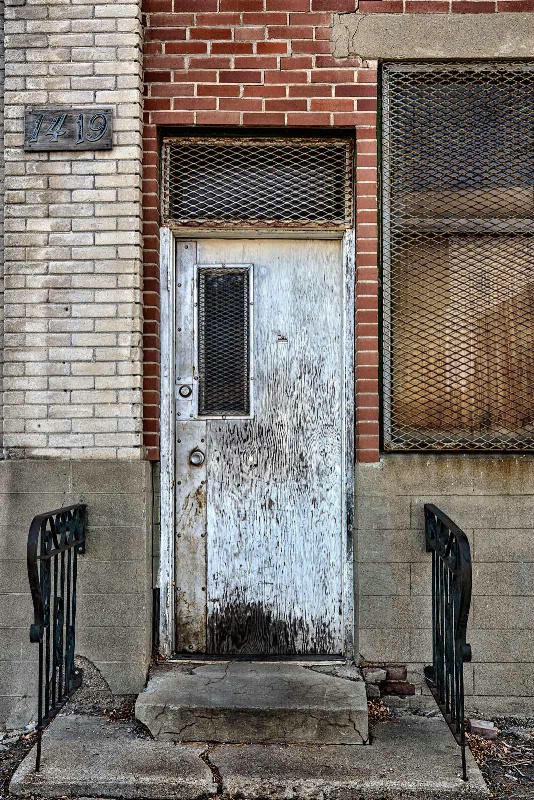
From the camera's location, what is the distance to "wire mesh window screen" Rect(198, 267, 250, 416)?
14.0 feet

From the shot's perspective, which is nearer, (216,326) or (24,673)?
(24,673)

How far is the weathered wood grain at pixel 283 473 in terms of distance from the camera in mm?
4203

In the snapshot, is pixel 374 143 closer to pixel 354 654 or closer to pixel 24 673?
pixel 354 654

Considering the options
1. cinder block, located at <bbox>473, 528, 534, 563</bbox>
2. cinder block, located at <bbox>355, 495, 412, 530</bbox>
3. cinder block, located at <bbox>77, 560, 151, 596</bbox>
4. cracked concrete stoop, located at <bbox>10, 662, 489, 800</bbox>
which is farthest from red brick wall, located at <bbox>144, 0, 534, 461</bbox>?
cracked concrete stoop, located at <bbox>10, 662, 489, 800</bbox>

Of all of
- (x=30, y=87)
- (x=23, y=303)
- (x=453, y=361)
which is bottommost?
(x=453, y=361)

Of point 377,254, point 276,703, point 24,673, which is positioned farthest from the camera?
point 377,254

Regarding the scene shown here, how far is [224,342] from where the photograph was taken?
4270 mm

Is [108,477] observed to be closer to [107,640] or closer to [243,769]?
[107,640]

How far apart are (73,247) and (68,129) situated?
63 cm

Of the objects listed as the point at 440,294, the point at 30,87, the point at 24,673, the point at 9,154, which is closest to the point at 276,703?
the point at 24,673

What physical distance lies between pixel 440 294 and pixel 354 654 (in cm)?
206

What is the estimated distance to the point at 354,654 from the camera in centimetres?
407

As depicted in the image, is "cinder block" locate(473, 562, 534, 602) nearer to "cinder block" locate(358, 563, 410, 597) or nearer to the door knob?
"cinder block" locate(358, 563, 410, 597)

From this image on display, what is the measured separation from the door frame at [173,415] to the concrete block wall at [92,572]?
271 millimetres
